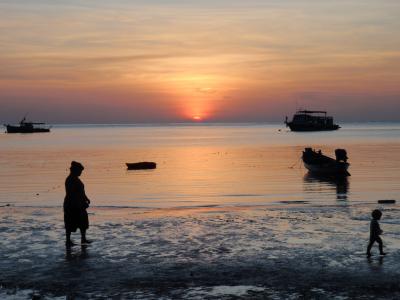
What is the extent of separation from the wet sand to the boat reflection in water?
11.0m

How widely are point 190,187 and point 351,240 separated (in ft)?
68.4

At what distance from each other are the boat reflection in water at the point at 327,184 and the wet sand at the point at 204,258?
11.0 metres

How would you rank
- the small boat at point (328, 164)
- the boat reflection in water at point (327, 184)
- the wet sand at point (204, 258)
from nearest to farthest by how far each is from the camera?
1. the wet sand at point (204, 258)
2. the boat reflection in water at point (327, 184)
3. the small boat at point (328, 164)

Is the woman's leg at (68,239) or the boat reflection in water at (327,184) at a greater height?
the woman's leg at (68,239)

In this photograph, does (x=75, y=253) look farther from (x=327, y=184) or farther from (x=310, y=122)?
(x=310, y=122)

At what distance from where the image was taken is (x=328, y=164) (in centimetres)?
4028

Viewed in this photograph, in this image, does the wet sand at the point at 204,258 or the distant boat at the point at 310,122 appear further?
the distant boat at the point at 310,122

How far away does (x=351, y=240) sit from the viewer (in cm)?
1429

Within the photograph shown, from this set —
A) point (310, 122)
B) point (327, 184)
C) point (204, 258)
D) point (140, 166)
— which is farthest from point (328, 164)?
point (310, 122)

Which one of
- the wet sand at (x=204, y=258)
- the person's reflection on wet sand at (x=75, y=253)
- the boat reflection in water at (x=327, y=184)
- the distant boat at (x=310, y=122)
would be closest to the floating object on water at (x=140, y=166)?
the boat reflection in water at (x=327, y=184)

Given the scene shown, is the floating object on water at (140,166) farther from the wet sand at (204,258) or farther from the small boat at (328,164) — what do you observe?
the wet sand at (204,258)

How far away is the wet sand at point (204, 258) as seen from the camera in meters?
9.73

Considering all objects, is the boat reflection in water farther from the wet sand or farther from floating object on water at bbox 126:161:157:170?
floating object on water at bbox 126:161:157:170

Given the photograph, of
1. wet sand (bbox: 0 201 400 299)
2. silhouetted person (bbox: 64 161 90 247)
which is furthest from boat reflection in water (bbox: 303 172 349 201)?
silhouetted person (bbox: 64 161 90 247)
